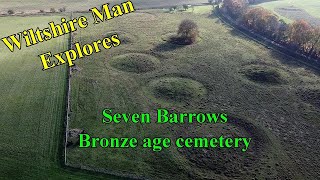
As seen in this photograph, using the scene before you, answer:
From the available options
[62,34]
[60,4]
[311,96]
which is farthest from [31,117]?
[60,4]

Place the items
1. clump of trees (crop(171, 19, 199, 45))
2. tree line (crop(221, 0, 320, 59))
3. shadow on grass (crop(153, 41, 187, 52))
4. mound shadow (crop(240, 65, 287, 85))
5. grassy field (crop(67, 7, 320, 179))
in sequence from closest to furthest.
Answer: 1. grassy field (crop(67, 7, 320, 179))
2. mound shadow (crop(240, 65, 287, 85))
3. tree line (crop(221, 0, 320, 59))
4. shadow on grass (crop(153, 41, 187, 52))
5. clump of trees (crop(171, 19, 199, 45))

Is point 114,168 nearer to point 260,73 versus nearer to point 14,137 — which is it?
point 14,137

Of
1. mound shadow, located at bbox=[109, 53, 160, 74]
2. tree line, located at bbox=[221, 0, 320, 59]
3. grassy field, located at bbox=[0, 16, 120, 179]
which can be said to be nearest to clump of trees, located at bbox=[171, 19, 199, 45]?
mound shadow, located at bbox=[109, 53, 160, 74]

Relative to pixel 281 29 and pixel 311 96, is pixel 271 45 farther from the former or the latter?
pixel 311 96

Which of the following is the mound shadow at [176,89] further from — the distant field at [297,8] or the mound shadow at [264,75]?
the distant field at [297,8]

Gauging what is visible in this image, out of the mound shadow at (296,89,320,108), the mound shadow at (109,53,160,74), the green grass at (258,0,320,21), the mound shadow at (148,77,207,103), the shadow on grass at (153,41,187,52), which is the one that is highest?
the green grass at (258,0,320,21)

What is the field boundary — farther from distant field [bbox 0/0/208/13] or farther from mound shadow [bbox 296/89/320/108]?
distant field [bbox 0/0/208/13]
